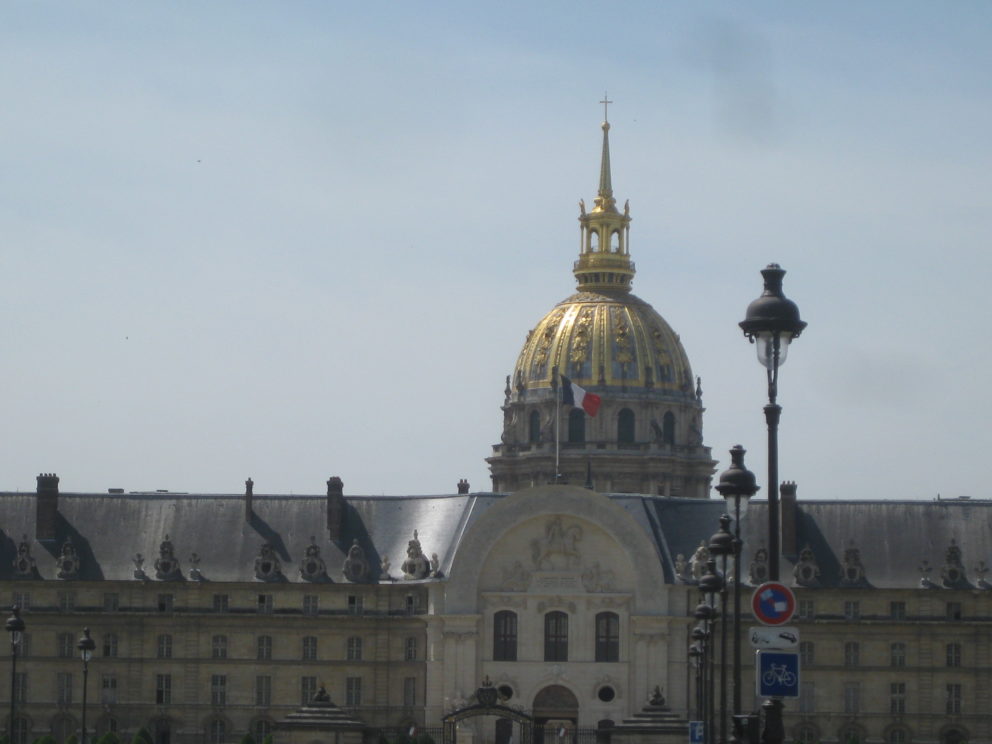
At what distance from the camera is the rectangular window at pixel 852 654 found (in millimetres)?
108312

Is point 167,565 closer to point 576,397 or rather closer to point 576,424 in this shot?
point 576,397

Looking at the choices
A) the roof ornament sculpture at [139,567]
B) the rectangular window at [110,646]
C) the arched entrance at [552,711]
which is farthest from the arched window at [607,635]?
the rectangular window at [110,646]

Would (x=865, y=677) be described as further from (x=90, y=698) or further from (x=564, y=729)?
(x=90, y=698)

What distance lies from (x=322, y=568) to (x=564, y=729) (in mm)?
14198

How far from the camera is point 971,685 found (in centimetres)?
10775

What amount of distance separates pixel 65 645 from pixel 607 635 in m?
21.8

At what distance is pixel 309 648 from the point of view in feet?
362

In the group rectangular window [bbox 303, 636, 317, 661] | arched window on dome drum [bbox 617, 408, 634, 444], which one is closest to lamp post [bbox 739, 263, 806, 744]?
rectangular window [bbox 303, 636, 317, 661]

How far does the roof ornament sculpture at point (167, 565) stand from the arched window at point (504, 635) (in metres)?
13.0

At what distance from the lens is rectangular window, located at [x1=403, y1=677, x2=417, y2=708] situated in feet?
362

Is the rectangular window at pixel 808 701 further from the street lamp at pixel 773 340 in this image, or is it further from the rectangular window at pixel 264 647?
the street lamp at pixel 773 340

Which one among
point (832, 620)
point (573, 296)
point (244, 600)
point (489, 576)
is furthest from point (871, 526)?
point (573, 296)

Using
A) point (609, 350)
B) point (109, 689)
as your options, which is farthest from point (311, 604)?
point (609, 350)

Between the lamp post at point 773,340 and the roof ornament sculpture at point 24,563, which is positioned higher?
the roof ornament sculpture at point 24,563
